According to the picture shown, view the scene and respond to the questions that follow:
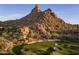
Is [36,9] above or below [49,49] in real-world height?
above

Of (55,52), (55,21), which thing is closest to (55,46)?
(55,52)

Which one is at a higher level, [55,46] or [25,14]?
[25,14]

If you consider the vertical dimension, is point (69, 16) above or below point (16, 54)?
above

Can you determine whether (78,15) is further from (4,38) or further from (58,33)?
(4,38)

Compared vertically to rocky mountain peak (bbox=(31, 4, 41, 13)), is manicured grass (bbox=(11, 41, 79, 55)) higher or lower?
lower

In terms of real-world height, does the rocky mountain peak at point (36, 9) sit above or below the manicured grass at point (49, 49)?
above
